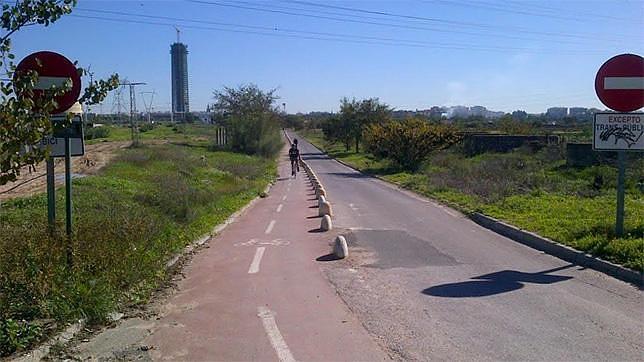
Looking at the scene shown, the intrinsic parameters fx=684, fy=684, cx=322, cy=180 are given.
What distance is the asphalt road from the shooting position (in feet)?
20.5

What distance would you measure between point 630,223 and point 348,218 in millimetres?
7215

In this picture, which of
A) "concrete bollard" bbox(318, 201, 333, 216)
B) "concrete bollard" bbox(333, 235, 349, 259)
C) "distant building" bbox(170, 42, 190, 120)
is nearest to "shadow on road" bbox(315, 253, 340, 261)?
"concrete bollard" bbox(333, 235, 349, 259)

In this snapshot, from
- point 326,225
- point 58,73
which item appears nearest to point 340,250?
point 326,225

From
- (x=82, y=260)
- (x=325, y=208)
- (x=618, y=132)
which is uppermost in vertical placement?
(x=618, y=132)

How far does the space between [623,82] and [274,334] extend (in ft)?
24.5

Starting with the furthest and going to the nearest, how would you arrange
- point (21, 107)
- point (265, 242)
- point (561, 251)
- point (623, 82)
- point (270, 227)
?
1. point (270, 227)
2. point (265, 242)
3. point (561, 251)
4. point (623, 82)
5. point (21, 107)

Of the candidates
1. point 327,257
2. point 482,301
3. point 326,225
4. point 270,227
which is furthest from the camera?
point 270,227

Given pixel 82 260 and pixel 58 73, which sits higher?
pixel 58 73

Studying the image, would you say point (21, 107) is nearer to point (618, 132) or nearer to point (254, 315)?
point (254, 315)

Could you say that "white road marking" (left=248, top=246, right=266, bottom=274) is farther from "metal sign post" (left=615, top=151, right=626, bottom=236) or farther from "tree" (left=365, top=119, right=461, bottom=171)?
"tree" (left=365, top=119, right=461, bottom=171)

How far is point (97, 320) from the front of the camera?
7137 mm

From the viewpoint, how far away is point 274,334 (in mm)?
6762

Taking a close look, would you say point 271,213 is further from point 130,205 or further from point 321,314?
point 321,314

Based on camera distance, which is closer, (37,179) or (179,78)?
(37,179)
